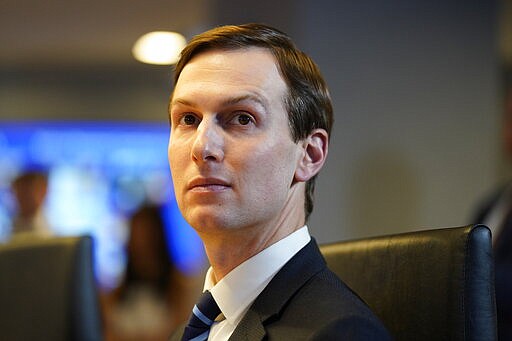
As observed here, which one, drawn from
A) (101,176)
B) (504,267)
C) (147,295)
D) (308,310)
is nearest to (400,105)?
(504,267)

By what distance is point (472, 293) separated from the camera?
44.6 inches

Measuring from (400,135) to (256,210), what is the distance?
2.41 meters

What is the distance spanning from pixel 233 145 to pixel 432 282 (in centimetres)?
36

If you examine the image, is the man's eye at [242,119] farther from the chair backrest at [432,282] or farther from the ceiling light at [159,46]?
the ceiling light at [159,46]

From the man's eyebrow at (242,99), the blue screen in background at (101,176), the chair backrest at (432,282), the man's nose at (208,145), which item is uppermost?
the man's eyebrow at (242,99)

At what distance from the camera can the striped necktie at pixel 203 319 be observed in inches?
50.6

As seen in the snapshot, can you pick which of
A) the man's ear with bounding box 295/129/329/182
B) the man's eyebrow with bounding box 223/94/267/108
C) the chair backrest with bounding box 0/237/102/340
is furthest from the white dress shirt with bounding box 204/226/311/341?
the chair backrest with bounding box 0/237/102/340

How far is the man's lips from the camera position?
1198 millimetres

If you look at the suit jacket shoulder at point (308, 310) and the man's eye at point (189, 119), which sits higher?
the man's eye at point (189, 119)

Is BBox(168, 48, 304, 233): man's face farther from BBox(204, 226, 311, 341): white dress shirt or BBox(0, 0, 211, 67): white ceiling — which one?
BBox(0, 0, 211, 67): white ceiling

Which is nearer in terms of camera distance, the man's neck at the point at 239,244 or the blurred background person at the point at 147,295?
the man's neck at the point at 239,244

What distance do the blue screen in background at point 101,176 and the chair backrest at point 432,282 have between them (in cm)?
539

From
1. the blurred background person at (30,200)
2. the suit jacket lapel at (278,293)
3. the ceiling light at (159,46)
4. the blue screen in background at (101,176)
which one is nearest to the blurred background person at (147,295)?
the blurred background person at (30,200)

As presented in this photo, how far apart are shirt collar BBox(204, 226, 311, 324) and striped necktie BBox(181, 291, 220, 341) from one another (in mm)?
30
